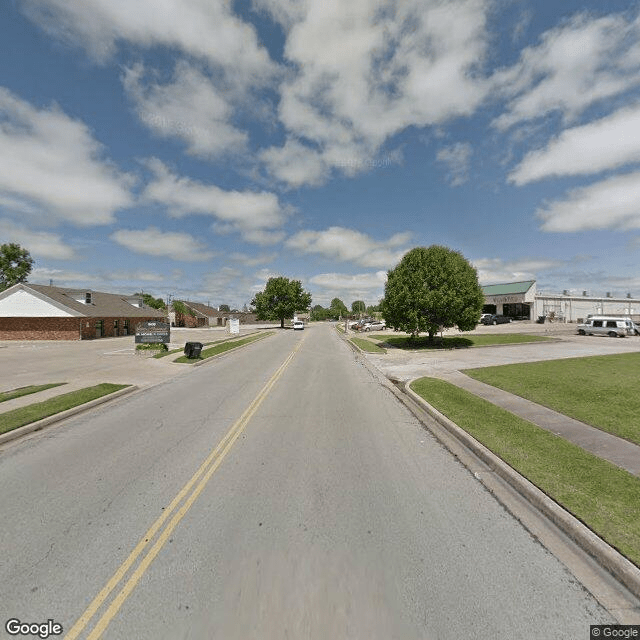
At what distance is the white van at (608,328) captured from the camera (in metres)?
34.1

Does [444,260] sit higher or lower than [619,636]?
higher

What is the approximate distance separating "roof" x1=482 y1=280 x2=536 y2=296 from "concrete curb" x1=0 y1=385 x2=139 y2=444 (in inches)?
2151

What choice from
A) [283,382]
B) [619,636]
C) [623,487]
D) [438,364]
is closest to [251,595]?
[619,636]

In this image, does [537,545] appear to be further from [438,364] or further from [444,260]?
[444,260]

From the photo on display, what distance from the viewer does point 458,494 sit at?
5.05 m

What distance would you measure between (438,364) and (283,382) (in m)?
9.76

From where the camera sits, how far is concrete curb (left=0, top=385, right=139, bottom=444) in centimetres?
737

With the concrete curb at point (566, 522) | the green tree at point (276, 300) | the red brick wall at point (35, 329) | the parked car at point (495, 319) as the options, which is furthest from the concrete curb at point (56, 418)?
the green tree at point (276, 300)

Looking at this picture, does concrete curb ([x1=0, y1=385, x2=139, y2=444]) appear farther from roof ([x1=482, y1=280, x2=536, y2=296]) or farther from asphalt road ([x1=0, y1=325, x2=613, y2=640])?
roof ([x1=482, y1=280, x2=536, y2=296])

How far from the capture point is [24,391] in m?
11.4

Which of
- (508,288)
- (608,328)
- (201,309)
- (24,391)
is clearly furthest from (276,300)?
(24,391)

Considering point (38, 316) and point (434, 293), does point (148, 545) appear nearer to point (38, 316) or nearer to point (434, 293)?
point (434, 293)

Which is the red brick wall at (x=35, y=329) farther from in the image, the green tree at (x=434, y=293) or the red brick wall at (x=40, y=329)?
the green tree at (x=434, y=293)

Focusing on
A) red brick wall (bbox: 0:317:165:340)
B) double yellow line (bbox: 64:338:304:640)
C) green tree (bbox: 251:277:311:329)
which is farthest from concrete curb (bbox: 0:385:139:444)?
green tree (bbox: 251:277:311:329)
